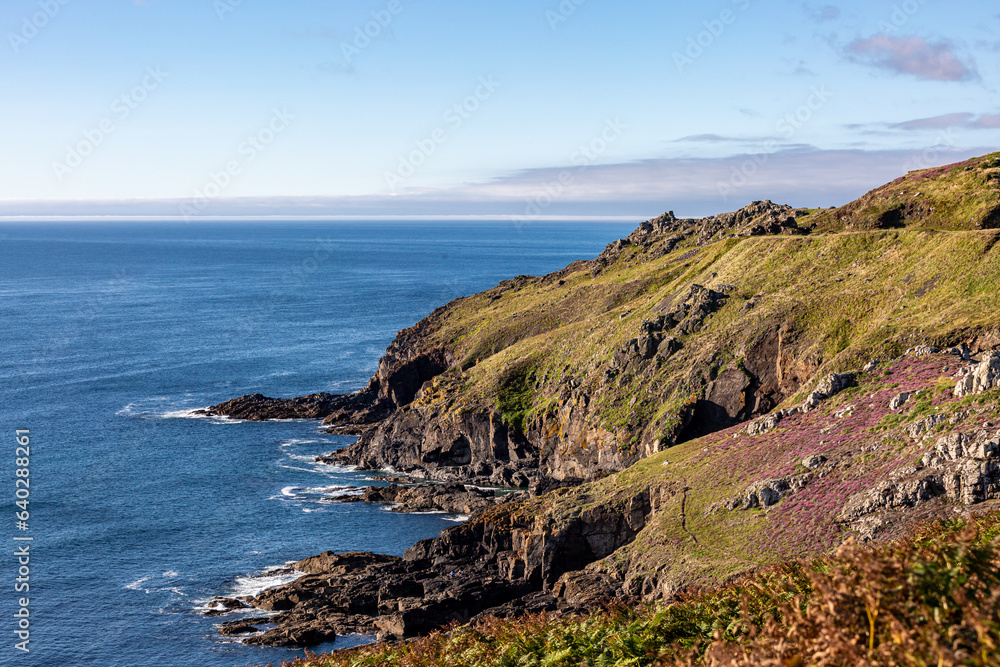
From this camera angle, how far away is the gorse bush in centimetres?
1181

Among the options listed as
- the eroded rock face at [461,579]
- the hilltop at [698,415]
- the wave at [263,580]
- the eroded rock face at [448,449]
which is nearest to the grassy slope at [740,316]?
the hilltop at [698,415]

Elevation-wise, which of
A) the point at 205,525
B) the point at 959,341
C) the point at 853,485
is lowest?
the point at 205,525

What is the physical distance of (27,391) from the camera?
436 ft

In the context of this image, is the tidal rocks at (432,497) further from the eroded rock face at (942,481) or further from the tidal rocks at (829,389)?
the eroded rock face at (942,481)

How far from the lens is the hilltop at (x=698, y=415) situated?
53.9 meters

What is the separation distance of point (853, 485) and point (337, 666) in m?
40.0

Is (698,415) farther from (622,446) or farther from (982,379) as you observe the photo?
(982,379)

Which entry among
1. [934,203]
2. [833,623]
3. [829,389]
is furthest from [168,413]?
[833,623]

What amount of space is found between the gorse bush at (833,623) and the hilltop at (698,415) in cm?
2110

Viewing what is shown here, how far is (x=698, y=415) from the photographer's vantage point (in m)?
80.4

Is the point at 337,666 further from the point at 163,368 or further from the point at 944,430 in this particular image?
the point at 163,368

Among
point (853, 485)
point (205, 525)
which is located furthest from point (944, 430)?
point (205, 525)

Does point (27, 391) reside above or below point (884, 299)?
below

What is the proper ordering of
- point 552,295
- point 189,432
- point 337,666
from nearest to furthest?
point 337,666 < point 189,432 < point 552,295
